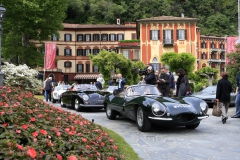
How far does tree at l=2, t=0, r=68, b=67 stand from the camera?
104 feet

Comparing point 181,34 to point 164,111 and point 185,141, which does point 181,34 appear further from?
point 185,141

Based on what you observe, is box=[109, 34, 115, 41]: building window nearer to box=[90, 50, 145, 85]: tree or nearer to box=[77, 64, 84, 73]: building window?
box=[77, 64, 84, 73]: building window

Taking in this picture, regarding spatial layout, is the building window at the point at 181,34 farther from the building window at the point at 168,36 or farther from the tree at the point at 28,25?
the tree at the point at 28,25

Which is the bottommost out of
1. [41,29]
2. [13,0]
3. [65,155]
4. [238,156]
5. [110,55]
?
[238,156]

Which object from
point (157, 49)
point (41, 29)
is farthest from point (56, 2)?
point (157, 49)

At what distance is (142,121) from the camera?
8461mm

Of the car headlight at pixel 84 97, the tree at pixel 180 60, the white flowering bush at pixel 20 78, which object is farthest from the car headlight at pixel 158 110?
the tree at pixel 180 60

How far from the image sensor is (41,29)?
34562 millimetres

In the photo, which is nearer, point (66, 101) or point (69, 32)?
point (66, 101)

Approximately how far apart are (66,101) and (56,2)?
20289 millimetres

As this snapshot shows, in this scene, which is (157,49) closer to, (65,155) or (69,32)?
(69,32)

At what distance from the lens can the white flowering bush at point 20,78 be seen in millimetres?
19594

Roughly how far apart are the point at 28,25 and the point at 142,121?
27469 millimetres

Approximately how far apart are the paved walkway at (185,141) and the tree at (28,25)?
25.1 meters
